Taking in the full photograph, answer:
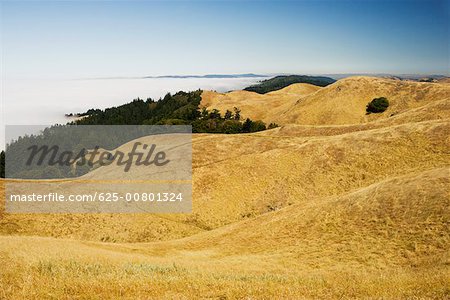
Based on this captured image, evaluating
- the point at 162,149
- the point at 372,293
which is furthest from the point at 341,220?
the point at 162,149

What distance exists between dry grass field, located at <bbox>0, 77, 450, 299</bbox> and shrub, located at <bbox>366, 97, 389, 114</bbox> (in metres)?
35.2

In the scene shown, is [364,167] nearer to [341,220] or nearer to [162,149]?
[341,220]

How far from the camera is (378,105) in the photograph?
10556cm

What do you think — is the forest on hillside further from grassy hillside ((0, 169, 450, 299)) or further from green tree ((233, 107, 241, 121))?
grassy hillside ((0, 169, 450, 299))

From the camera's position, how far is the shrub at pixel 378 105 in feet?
344

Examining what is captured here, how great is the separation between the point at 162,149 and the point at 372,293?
2300 inches

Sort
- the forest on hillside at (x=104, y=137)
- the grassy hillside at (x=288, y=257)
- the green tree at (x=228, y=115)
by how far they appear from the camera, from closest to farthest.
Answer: the grassy hillside at (x=288, y=257), the forest on hillside at (x=104, y=137), the green tree at (x=228, y=115)

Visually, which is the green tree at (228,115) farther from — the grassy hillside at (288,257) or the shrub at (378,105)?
the grassy hillside at (288,257)

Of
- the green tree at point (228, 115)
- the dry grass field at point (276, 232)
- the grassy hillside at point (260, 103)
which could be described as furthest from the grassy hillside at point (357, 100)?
the dry grass field at point (276, 232)

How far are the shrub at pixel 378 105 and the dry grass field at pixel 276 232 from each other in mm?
35201

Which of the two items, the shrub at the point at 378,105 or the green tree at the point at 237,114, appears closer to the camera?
the shrub at the point at 378,105

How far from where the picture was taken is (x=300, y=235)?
92.2 ft

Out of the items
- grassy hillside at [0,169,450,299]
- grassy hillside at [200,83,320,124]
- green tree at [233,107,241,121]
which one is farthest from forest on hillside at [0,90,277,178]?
grassy hillside at [0,169,450,299]

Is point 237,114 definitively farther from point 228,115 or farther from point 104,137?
point 104,137
